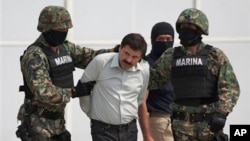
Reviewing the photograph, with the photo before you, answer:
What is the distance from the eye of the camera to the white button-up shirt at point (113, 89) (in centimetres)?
603

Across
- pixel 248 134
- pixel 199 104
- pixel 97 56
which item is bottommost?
pixel 248 134

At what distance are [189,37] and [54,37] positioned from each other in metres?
1.10

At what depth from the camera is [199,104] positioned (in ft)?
20.4

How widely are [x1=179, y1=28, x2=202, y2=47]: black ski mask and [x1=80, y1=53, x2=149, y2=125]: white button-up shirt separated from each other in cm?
42

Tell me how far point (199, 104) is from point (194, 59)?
37 cm

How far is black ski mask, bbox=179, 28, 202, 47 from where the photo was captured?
6188mm

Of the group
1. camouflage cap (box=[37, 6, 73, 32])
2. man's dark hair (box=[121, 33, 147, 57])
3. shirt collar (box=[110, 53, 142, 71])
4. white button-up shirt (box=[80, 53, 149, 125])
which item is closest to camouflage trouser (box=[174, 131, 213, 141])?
white button-up shirt (box=[80, 53, 149, 125])

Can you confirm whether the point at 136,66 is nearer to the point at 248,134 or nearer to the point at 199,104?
the point at 199,104

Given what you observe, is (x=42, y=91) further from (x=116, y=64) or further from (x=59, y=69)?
(x=116, y=64)

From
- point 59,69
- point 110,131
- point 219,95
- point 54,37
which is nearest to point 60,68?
point 59,69

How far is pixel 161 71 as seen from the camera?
21.1ft

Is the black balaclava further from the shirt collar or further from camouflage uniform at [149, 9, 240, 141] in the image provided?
the shirt collar

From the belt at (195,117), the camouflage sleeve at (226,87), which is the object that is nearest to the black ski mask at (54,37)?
the belt at (195,117)

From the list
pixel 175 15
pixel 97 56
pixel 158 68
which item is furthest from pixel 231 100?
pixel 175 15
